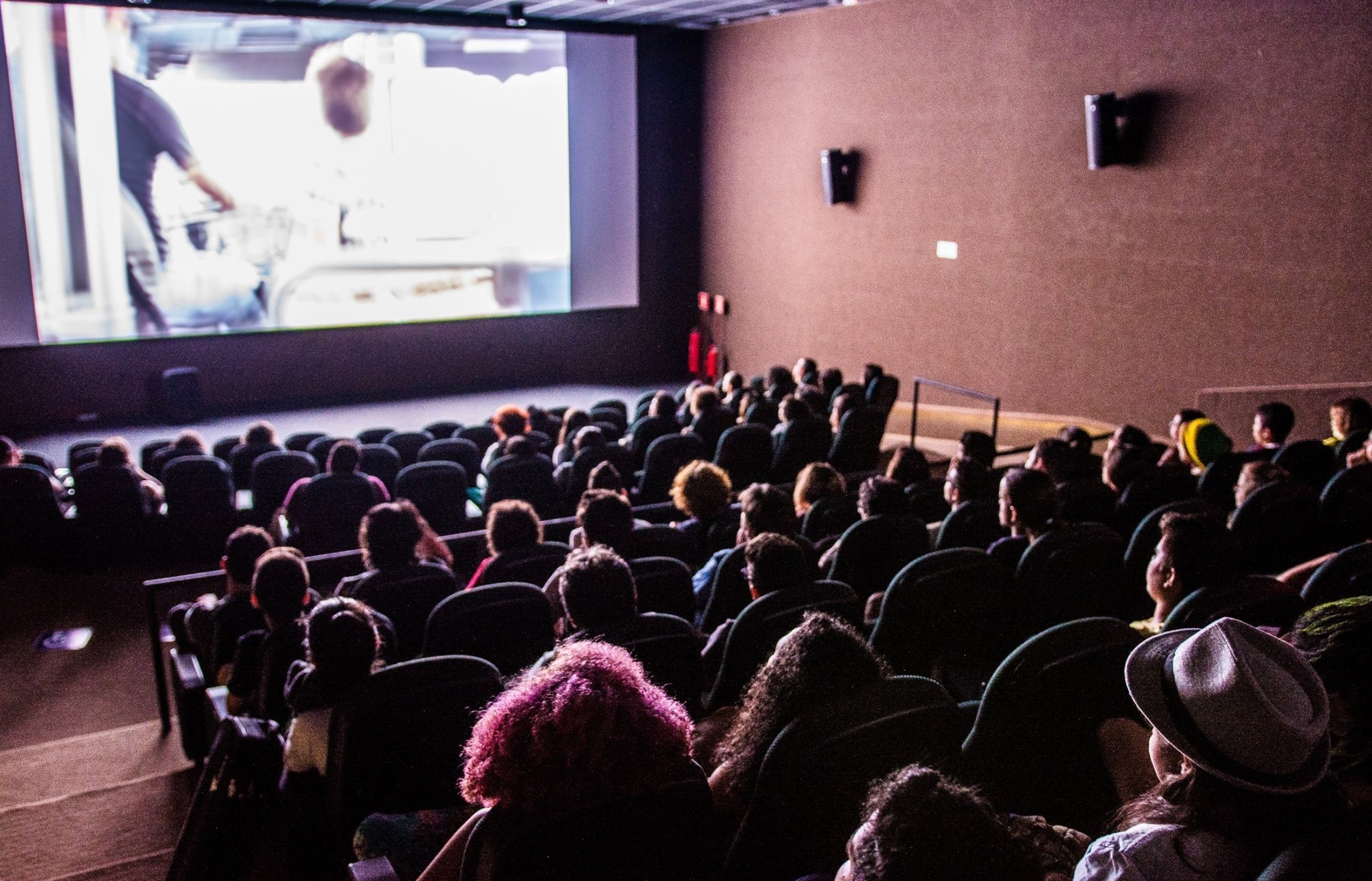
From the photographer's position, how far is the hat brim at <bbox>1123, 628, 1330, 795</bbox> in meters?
1.43

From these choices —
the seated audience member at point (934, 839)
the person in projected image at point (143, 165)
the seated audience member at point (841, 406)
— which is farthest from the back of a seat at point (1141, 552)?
the person in projected image at point (143, 165)

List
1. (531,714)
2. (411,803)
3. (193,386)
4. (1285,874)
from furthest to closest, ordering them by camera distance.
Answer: (193,386), (411,803), (531,714), (1285,874)

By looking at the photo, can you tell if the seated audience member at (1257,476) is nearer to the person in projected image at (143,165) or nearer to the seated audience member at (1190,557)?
the seated audience member at (1190,557)

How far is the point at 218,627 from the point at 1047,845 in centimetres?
305

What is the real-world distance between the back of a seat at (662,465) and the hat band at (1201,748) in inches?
201

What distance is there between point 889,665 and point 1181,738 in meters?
1.74

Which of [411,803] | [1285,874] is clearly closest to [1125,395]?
[411,803]

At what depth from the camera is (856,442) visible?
289 inches

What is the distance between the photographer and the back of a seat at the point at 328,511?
5801 millimetres

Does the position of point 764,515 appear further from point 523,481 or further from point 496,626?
point 523,481

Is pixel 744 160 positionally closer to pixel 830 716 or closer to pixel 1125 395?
pixel 1125 395

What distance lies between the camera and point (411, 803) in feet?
9.26

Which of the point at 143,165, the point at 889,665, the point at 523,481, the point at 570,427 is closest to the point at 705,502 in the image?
the point at 523,481

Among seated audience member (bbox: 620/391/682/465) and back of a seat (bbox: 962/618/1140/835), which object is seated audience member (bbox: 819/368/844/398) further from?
back of a seat (bbox: 962/618/1140/835)
